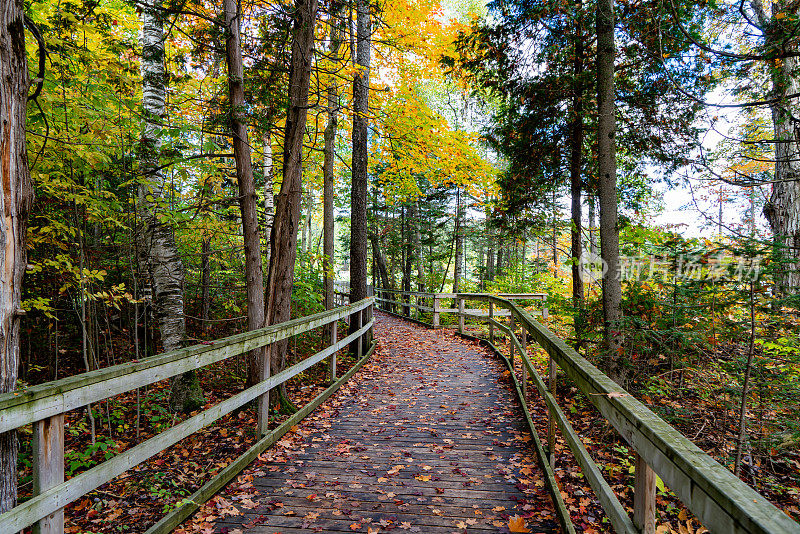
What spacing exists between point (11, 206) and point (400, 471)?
11.6 feet

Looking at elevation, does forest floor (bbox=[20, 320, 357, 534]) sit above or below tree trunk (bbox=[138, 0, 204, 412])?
below

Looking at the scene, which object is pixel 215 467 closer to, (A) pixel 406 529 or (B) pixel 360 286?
(A) pixel 406 529

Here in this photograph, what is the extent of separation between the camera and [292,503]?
3.38 meters

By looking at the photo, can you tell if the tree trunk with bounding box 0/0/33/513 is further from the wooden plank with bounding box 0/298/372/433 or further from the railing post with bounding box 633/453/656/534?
the railing post with bounding box 633/453/656/534

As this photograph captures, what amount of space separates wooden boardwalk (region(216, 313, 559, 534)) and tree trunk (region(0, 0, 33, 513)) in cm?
143

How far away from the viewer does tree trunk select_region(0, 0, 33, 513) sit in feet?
7.71

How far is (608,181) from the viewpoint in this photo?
621 centimetres

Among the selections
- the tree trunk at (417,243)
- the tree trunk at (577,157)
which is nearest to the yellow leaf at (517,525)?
the tree trunk at (577,157)

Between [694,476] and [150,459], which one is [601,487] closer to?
[694,476]

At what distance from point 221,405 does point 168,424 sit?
10.6 feet

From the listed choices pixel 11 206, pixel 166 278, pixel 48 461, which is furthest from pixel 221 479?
pixel 166 278

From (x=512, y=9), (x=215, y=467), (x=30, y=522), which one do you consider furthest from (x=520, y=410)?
(x=512, y=9)

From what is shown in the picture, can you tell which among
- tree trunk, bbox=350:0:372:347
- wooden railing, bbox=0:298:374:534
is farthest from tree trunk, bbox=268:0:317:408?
tree trunk, bbox=350:0:372:347

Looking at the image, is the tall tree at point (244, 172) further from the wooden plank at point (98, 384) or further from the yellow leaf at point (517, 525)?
the yellow leaf at point (517, 525)
